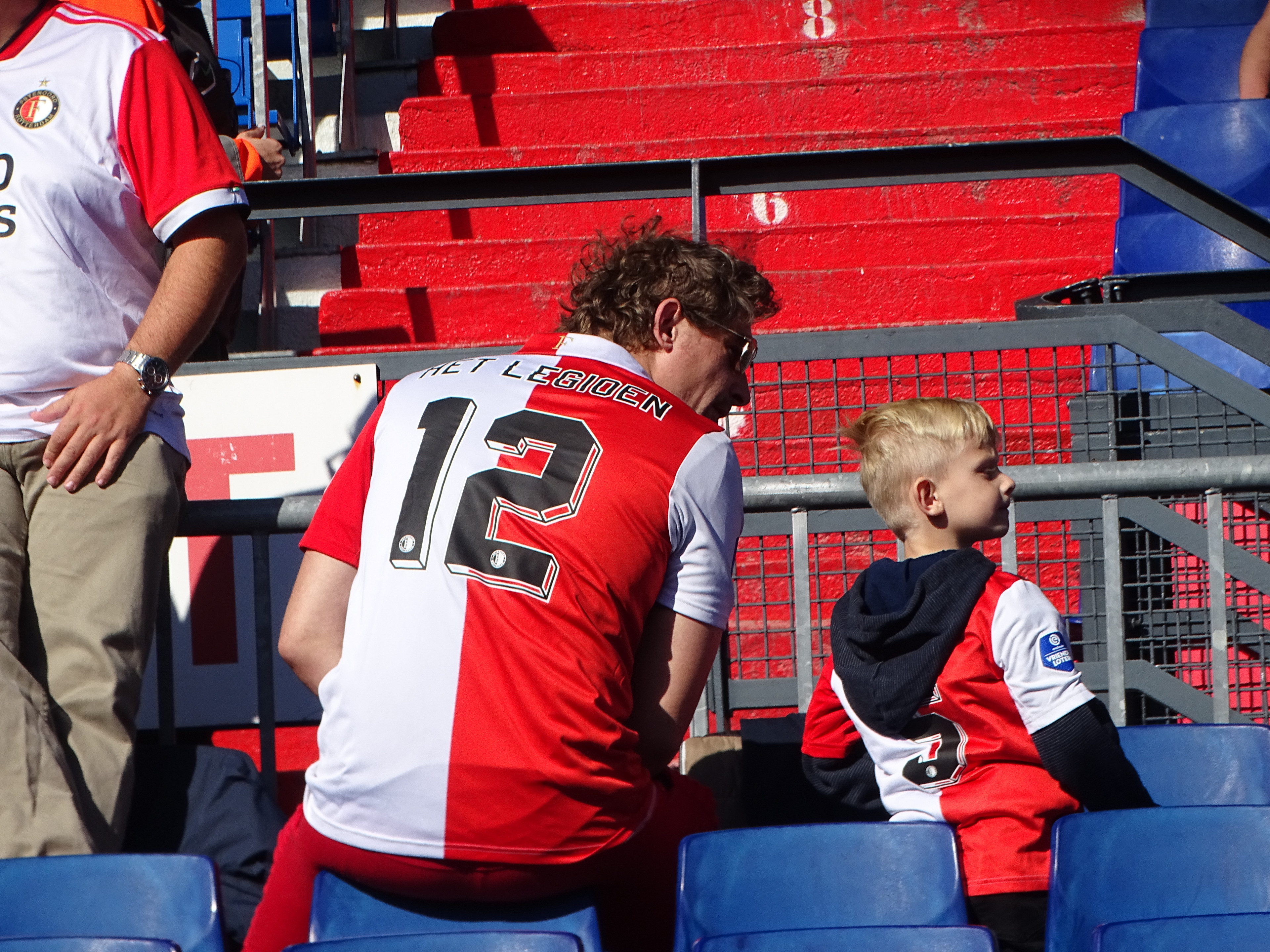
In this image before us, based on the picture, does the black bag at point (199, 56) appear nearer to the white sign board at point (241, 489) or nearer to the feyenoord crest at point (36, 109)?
the white sign board at point (241, 489)

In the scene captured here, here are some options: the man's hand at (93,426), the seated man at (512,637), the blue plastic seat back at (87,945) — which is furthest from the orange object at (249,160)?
the blue plastic seat back at (87,945)

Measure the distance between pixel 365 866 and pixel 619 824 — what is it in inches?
13.1

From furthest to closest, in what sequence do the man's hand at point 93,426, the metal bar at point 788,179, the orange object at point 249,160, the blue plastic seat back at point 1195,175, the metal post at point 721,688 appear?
the blue plastic seat back at point 1195,175, the orange object at point 249,160, the metal bar at point 788,179, the metal post at point 721,688, the man's hand at point 93,426

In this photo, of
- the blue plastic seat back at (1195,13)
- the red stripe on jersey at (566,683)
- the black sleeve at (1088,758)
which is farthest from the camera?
the blue plastic seat back at (1195,13)

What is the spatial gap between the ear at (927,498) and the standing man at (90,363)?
4.31 ft

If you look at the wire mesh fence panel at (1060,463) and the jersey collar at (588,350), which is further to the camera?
the wire mesh fence panel at (1060,463)

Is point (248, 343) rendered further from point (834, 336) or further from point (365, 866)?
point (365, 866)

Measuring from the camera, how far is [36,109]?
7.57 feet

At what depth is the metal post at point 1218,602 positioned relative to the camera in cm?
256

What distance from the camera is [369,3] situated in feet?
25.5

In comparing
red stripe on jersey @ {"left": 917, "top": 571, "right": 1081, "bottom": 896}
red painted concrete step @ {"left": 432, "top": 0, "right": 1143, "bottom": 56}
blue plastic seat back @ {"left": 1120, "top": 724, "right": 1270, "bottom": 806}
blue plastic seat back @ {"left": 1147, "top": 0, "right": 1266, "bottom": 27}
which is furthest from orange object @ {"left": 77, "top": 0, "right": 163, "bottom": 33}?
blue plastic seat back @ {"left": 1147, "top": 0, "right": 1266, "bottom": 27}

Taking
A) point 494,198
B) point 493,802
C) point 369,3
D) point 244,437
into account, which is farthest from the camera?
point 369,3

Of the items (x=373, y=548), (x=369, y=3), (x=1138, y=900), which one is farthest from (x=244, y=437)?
(x=369, y=3)

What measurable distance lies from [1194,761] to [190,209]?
2.01m
